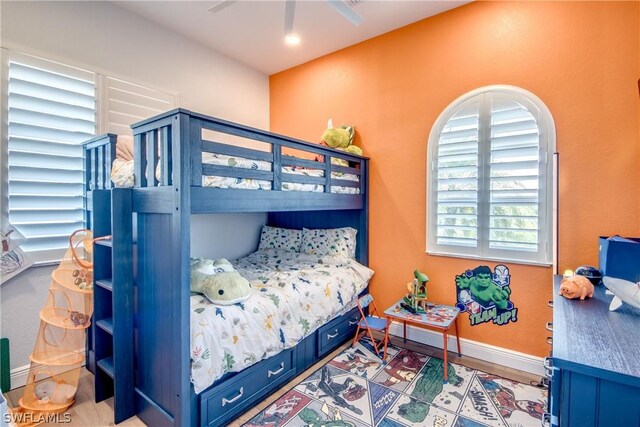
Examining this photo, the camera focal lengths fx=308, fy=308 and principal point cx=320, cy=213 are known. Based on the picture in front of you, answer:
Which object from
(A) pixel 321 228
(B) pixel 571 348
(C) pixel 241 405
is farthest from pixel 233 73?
(B) pixel 571 348

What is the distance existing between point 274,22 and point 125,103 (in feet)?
4.67

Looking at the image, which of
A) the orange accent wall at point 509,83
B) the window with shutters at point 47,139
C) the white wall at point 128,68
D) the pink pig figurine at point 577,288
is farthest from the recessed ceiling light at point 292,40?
the pink pig figurine at point 577,288

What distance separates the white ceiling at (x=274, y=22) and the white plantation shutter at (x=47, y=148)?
33.4 inches

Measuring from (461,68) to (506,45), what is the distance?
1.05 ft

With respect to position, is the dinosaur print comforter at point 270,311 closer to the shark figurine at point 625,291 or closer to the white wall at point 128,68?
the white wall at point 128,68

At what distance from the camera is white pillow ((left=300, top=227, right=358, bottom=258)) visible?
288 cm

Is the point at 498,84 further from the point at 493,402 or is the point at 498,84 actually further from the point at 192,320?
the point at 192,320

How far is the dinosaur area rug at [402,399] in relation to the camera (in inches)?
68.1

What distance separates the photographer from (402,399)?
6.27 ft

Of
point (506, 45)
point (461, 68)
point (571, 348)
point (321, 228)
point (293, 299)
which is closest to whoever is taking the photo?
point (571, 348)

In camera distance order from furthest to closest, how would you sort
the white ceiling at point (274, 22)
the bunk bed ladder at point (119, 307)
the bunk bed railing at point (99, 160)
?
1. the white ceiling at point (274, 22)
2. the bunk bed railing at point (99, 160)
3. the bunk bed ladder at point (119, 307)

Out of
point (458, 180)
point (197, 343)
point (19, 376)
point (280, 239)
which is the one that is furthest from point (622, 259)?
point (19, 376)

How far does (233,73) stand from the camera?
3.37 metres

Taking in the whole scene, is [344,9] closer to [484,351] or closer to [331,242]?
[331,242]
